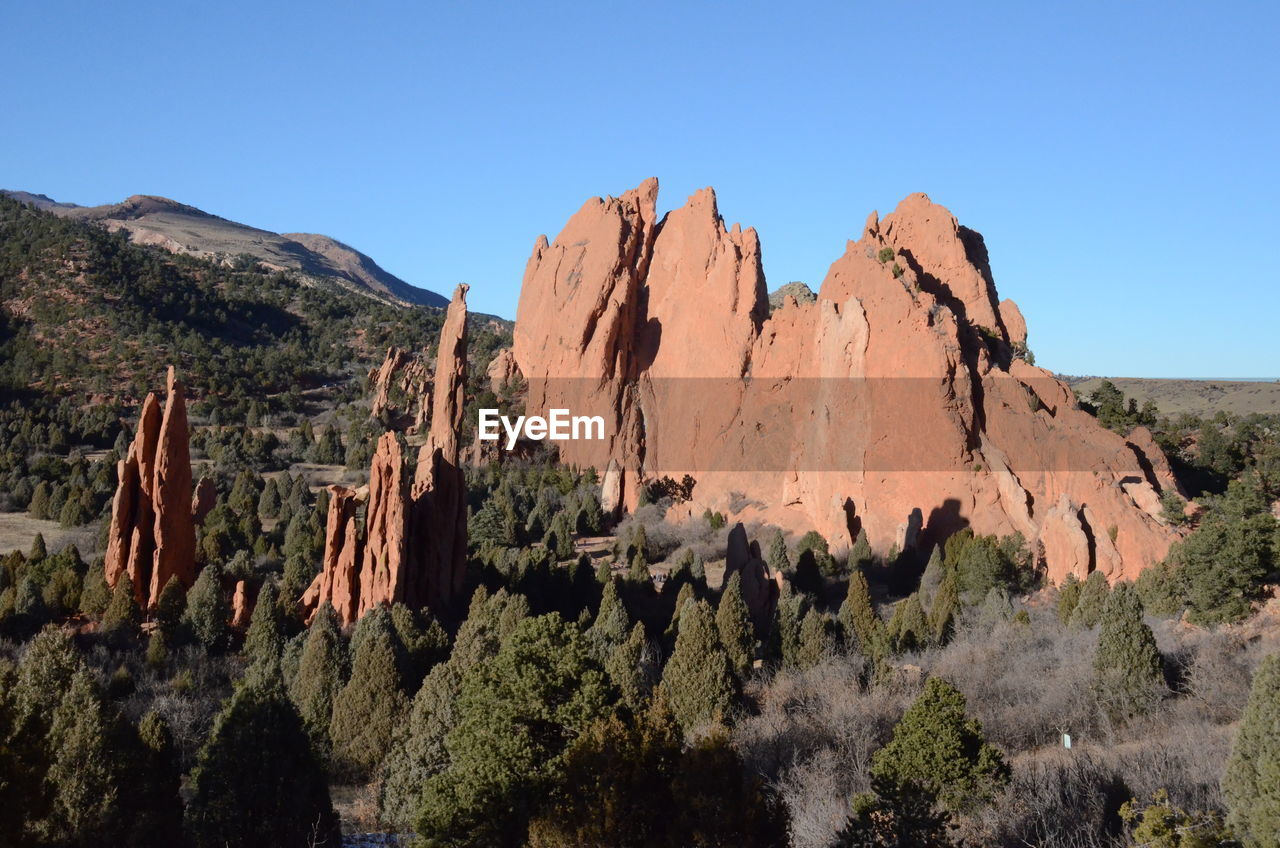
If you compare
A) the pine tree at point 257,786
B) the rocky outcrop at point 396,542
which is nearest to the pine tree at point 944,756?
the pine tree at point 257,786

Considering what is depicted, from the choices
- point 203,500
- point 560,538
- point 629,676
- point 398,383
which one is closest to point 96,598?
point 203,500

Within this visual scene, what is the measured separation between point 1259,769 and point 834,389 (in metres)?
38.0

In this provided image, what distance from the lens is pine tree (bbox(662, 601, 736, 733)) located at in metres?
22.4

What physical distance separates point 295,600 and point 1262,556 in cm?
2687

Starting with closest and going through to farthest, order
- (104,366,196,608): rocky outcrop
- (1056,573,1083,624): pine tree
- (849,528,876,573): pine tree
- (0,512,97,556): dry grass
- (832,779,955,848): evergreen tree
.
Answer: (832,779,955,848): evergreen tree, (1056,573,1083,624): pine tree, (104,366,196,608): rocky outcrop, (849,528,876,573): pine tree, (0,512,97,556): dry grass

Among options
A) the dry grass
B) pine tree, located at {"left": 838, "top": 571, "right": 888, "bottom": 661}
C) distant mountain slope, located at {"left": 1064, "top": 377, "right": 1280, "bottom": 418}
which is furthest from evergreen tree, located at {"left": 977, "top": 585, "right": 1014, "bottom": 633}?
distant mountain slope, located at {"left": 1064, "top": 377, "right": 1280, "bottom": 418}

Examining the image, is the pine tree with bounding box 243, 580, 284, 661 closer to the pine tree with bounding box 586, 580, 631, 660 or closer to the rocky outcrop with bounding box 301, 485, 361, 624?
the rocky outcrop with bounding box 301, 485, 361, 624

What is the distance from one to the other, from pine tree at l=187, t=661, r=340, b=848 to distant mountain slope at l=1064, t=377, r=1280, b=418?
88.1 m

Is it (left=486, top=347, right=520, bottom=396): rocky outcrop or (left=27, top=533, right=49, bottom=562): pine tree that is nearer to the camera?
(left=27, top=533, right=49, bottom=562): pine tree

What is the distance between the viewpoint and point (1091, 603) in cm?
2892

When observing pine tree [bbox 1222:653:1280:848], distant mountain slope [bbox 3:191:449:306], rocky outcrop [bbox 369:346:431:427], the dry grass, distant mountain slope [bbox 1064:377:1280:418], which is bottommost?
the dry grass

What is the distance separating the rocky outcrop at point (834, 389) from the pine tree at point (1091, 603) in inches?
202

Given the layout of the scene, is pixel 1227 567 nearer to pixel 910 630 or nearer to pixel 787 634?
pixel 910 630

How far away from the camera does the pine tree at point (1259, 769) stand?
11.0 meters
